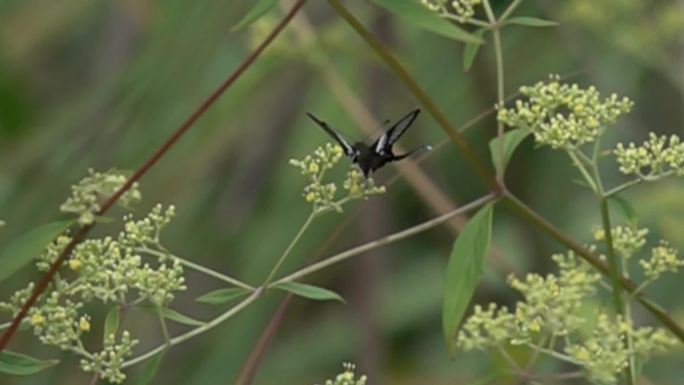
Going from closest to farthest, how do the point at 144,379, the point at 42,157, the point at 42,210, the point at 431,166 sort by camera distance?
1. the point at 144,379
2. the point at 42,210
3. the point at 42,157
4. the point at 431,166

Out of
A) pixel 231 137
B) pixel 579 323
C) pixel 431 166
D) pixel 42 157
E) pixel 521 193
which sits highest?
pixel 231 137

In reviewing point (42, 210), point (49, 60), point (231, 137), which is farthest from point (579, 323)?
point (49, 60)

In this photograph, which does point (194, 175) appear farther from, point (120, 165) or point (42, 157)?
point (120, 165)

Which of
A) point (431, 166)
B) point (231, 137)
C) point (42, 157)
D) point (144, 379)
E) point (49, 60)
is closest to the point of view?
point (144, 379)

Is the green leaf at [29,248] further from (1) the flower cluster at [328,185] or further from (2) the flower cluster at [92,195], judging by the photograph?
(1) the flower cluster at [328,185]

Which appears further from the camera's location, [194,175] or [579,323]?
[194,175]

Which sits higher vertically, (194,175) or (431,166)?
(194,175)

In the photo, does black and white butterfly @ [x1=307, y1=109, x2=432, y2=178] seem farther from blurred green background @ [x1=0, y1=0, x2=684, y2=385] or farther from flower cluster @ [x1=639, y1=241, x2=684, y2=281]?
blurred green background @ [x1=0, y1=0, x2=684, y2=385]
